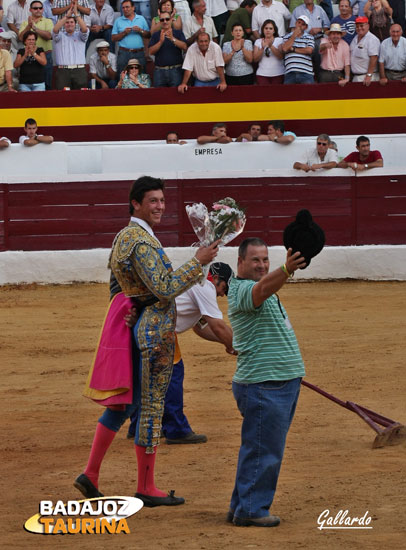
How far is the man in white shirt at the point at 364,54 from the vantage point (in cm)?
1365

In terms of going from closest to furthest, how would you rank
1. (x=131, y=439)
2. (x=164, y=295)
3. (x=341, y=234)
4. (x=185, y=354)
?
(x=164, y=295) < (x=131, y=439) < (x=185, y=354) < (x=341, y=234)

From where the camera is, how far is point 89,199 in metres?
13.3

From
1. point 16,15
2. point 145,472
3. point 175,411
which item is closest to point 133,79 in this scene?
point 16,15

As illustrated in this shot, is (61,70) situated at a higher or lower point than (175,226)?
higher

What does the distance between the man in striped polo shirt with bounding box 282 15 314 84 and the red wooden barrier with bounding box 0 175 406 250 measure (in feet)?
5.52

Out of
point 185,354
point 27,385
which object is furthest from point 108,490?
point 185,354

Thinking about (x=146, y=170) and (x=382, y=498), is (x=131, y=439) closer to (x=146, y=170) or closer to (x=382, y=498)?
(x=382, y=498)

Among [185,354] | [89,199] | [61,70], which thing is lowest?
[185,354]

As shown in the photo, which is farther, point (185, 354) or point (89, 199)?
point (89, 199)

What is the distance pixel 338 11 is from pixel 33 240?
5.39 meters

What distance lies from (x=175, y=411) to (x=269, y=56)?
8585mm

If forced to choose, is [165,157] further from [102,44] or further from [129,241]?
[129,241]

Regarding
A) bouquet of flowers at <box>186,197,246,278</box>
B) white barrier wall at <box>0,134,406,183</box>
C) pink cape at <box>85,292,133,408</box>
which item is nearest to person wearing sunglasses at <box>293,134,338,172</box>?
white barrier wall at <box>0,134,406,183</box>

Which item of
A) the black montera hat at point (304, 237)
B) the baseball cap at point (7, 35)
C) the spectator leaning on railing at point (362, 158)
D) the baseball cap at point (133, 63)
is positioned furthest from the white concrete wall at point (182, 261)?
the black montera hat at point (304, 237)
